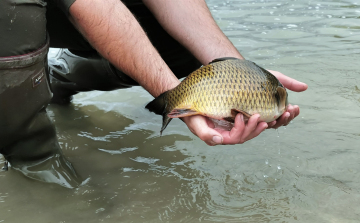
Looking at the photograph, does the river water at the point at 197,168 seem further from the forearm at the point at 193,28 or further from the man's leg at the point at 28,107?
the forearm at the point at 193,28

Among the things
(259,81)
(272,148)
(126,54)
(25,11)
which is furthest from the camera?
(272,148)

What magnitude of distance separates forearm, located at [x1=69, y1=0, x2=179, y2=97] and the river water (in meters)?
0.63

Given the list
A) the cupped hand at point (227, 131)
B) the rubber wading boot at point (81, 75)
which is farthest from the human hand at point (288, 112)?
the rubber wading boot at point (81, 75)

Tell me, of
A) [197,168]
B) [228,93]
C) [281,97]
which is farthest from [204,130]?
[197,168]

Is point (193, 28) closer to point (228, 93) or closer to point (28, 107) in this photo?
point (228, 93)

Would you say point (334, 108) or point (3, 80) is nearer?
point (3, 80)

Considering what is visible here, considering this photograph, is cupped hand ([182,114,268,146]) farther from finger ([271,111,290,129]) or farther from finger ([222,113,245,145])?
finger ([271,111,290,129])

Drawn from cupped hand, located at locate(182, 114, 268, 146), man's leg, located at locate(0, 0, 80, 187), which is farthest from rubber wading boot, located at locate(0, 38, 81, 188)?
cupped hand, located at locate(182, 114, 268, 146)

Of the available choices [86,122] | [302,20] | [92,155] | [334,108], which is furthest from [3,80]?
[302,20]

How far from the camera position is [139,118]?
138 inches

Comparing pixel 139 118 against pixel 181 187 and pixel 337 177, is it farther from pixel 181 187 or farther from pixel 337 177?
pixel 337 177

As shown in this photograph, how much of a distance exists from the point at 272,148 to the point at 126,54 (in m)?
1.23

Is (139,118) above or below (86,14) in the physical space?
below

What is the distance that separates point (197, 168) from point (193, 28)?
3.18 ft
